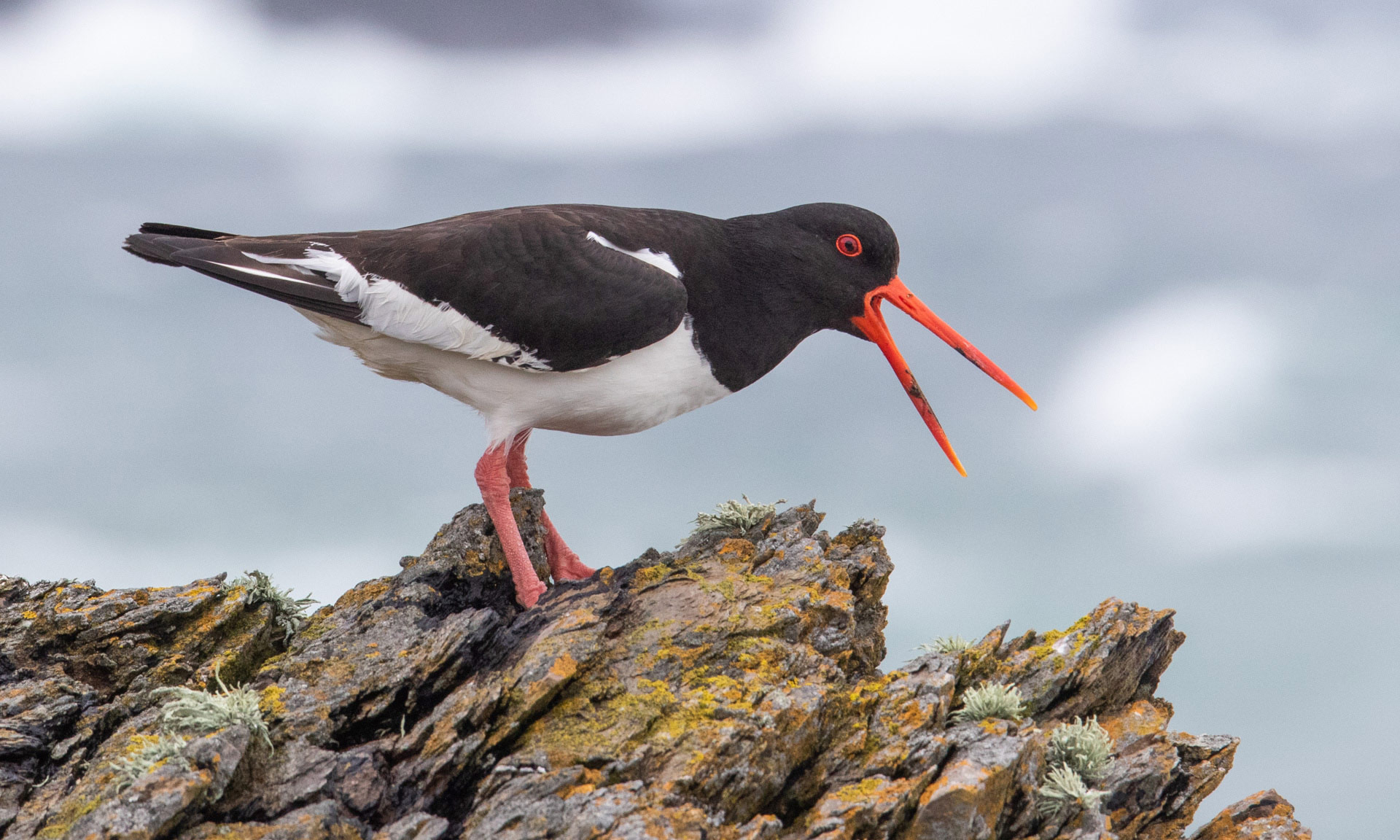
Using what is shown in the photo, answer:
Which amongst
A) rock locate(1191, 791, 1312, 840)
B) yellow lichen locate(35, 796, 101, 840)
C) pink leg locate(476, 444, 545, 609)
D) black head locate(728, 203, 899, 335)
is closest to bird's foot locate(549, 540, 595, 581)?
pink leg locate(476, 444, 545, 609)

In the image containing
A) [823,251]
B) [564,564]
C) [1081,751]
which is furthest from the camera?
[564,564]

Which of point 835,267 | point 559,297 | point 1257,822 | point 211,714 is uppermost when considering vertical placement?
point 835,267

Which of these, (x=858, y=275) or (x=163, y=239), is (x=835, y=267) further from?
(x=163, y=239)

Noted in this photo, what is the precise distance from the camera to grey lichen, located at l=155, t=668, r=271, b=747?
592 cm

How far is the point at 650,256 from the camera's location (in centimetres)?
773

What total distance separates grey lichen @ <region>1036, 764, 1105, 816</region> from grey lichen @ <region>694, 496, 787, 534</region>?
10.0ft

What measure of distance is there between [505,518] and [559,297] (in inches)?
65.3

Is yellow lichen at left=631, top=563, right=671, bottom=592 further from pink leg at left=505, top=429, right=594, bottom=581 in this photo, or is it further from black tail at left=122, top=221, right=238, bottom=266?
black tail at left=122, top=221, right=238, bottom=266

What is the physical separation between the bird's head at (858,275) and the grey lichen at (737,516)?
5.14ft

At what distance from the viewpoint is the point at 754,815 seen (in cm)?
584

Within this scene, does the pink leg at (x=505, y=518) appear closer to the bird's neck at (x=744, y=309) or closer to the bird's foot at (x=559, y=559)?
the bird's foot at (x=559, y=559)

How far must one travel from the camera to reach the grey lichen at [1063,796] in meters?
6.12

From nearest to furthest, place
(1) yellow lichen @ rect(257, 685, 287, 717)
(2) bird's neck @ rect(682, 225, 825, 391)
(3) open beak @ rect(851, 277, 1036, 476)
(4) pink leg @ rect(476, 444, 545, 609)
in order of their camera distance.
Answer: (1) yellow lichen @ rect(257, 685, 287, 717) → (4) pink leg @ rect(476, 444, 545, 609) → (2) bird's neck @ rect(682, 225, 825, 391) → (3) open beak @ rect(851, 277, 1036, 476)

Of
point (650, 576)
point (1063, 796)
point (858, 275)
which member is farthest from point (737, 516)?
point (1063, 796)
